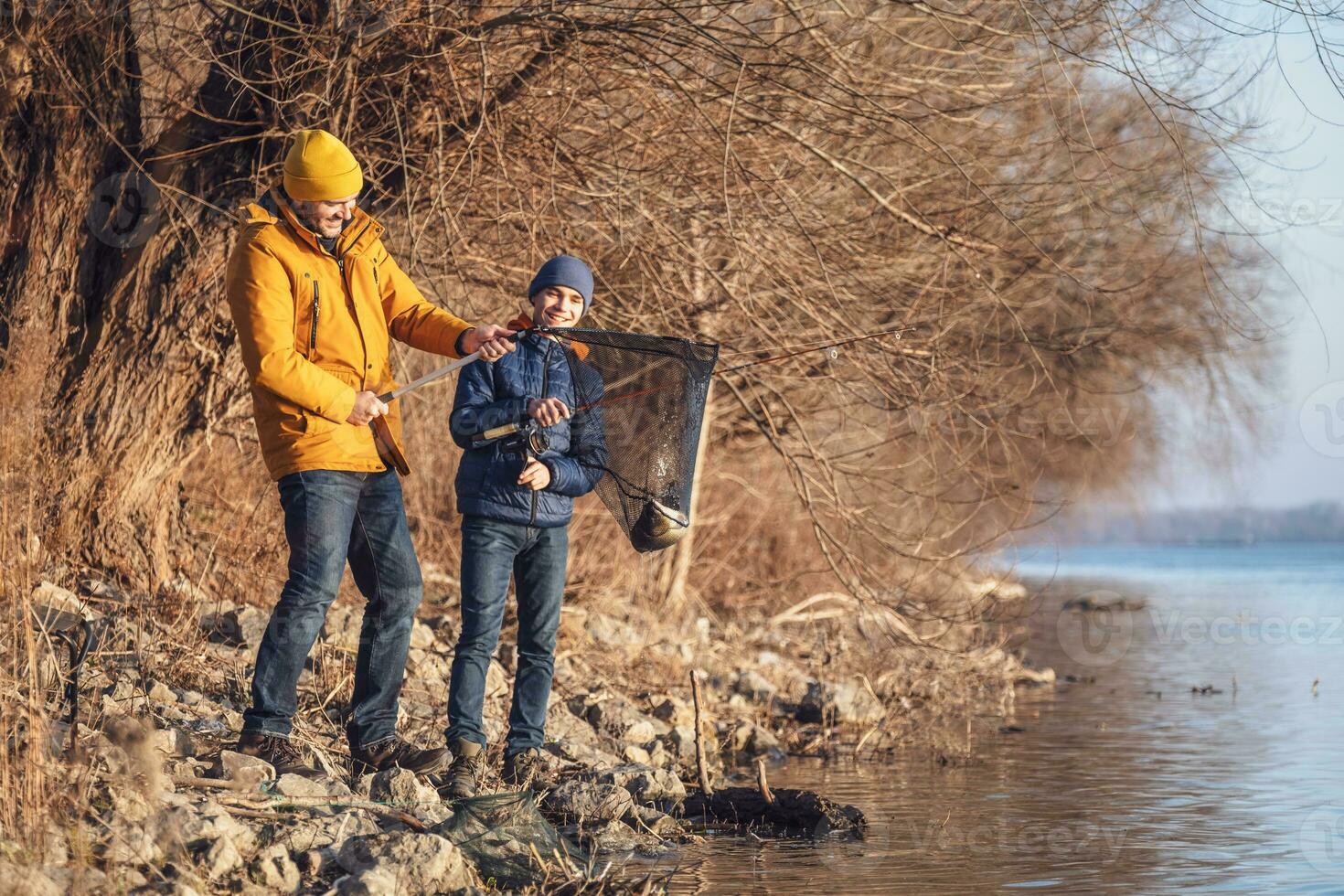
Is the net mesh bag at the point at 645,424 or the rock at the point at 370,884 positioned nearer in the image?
the rock at the point at 370,884

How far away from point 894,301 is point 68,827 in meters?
5.57

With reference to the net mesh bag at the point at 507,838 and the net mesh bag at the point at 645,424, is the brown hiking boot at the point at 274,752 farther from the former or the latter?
the net mesh bag at the point at 645,424

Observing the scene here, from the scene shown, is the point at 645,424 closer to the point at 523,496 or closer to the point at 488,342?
the point at 523,496

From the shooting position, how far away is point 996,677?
10953 mm

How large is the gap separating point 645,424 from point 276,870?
6.87ft

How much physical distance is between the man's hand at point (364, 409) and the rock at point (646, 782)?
5.62 ft

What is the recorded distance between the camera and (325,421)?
193 inches

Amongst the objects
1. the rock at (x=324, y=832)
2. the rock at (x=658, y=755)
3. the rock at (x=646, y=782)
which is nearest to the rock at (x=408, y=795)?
the rock at (x=324, y=832)

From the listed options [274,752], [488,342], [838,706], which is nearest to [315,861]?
[274,752]

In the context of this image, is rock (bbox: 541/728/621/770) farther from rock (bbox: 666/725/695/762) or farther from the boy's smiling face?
the boy's smiling face

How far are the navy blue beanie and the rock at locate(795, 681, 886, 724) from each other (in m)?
4.07

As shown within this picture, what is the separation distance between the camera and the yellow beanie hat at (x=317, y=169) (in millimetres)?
4957

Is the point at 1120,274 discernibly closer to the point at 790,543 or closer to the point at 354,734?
the point at 790,543

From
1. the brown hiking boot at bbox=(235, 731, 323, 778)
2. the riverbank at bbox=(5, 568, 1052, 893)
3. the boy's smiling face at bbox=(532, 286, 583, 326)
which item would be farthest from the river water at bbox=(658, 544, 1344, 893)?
the boy's smiling face at bbox=(532, 286, 583, 326)
